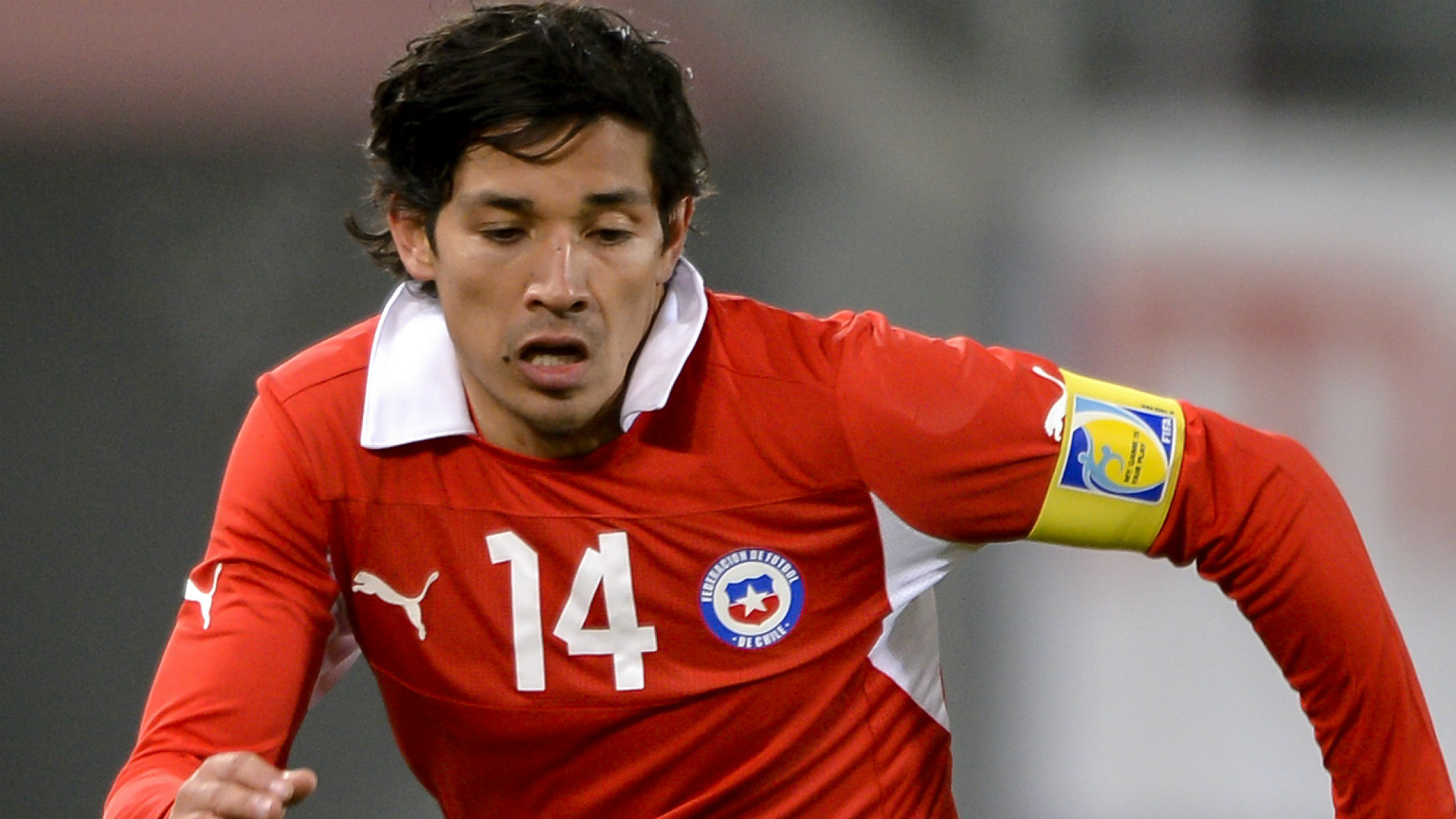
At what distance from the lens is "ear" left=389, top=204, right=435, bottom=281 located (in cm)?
127

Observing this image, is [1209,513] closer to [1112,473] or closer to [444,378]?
[1112,473]

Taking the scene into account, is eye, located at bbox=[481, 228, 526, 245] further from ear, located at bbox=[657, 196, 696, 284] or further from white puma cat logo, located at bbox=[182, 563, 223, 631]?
white puma cat logo, located at bbox=[182, 563, 223, 631]

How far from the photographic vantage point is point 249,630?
1.15 meters

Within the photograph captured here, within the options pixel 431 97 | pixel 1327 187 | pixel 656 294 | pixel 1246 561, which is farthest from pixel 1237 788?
pixel 431 97

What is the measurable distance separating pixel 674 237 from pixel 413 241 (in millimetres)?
199

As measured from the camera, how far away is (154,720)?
112 cm

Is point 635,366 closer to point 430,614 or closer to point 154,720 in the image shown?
point 430,614

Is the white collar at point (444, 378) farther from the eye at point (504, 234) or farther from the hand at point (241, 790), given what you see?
the hand at point (241, 790)

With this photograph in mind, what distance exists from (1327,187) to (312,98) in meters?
1.28

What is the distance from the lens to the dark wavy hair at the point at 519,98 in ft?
3.86

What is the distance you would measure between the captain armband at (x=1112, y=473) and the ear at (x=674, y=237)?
307 millimetres

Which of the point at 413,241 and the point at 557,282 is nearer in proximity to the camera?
the point at 557,282

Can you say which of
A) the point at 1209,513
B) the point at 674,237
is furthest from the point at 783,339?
the point at 1209,513

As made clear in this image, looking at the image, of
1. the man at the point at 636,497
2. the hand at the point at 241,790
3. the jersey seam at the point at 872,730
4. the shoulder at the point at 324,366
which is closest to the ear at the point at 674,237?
the man at the point at 636,497
